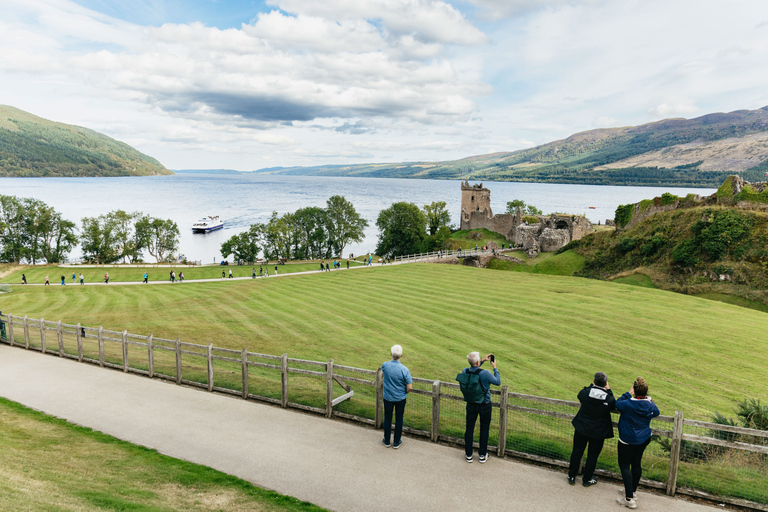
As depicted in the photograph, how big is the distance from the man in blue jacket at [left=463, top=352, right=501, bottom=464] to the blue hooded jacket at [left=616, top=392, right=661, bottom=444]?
2.00 metres

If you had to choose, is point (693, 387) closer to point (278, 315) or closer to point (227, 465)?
point (227, 465)

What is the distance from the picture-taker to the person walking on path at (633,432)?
637cm

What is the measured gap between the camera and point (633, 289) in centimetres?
2858

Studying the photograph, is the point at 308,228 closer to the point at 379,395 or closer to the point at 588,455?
the point at 379,395

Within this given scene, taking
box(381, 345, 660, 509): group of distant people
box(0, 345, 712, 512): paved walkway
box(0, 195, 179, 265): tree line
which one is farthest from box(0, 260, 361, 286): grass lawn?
box(381, 345, 660, 509): group of distant people

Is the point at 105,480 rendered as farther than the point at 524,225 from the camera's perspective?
No

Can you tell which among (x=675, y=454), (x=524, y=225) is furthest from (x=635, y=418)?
(x=524, y=225)

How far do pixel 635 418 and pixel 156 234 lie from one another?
9413 centimetres

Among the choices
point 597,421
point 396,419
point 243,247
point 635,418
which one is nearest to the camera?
point 635,418

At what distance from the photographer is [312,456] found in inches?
317

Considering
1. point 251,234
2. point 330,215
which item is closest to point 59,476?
point 251,234

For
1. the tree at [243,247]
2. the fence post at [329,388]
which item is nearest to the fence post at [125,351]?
the fence post at [329,388]

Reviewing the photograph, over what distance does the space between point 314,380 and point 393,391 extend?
186 inches

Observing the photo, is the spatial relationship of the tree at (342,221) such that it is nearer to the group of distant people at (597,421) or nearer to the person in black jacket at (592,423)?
the group of distant people at (597,421)
